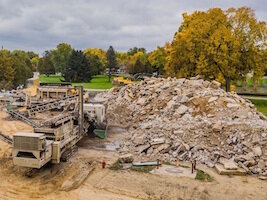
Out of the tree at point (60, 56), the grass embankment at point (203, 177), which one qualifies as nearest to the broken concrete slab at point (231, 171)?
the grass embankment at point (203, 177)

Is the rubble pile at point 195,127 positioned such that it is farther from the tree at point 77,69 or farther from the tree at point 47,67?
the tree at point 47,67

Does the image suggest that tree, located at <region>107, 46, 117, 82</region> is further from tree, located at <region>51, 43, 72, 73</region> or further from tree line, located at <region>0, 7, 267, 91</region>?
tree line, located at <region>0, 7, 267, 91</region>

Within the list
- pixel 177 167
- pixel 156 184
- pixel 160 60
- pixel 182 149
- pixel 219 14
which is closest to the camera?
pixel 156 184

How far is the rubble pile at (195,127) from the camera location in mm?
13438

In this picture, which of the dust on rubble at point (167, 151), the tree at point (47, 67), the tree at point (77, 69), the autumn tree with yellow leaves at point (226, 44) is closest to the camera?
the dust on rubble at point (167, 151)

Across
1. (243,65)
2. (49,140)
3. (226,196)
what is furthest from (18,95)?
(243,65)

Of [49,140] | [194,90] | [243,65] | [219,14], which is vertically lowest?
[49,140]

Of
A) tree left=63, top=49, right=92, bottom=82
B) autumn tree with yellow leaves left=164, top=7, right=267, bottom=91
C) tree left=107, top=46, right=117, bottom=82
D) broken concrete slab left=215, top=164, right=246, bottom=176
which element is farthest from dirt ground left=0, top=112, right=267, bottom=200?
tree left=107, top=46, right=117, bottom=82

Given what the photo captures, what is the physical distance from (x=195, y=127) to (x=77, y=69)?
49.2 meters

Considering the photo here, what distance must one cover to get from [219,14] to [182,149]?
2078 cm

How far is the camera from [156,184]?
35.6 feet

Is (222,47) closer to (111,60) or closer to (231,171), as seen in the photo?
(231,171)

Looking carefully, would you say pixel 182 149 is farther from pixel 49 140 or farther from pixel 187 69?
pixel 187 69

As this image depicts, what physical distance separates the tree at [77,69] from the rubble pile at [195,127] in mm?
41144
